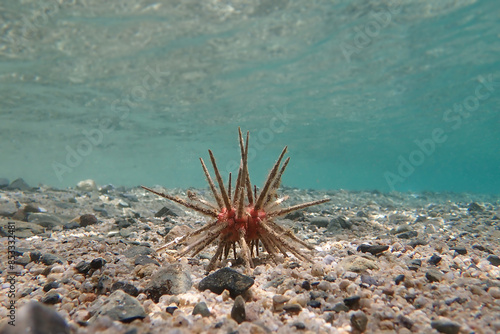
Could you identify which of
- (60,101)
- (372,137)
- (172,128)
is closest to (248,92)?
(172,128)

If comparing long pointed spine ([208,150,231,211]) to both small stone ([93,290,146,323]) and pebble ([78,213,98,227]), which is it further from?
pebble ([78,213,98,227])

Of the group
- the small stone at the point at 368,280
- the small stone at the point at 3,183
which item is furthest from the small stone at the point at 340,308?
the small stone at the point at 3,183

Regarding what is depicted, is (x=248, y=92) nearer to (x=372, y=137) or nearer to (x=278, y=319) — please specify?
(x=278, y=319)

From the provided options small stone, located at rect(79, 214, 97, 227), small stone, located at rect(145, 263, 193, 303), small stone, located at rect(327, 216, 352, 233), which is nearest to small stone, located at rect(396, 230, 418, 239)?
small stone, located at rect(327, 216, 352, 233)

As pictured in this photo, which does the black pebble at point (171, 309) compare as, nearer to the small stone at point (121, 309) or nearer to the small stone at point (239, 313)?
the small stone at point (121, 309)

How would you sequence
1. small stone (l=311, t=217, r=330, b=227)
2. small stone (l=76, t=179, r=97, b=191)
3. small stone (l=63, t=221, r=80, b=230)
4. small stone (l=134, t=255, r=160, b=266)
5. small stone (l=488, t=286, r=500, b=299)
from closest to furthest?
small stone (l=488, t=286, r=500, b=299)
small stone (l=134, t=255, r=160, b=266)
small stone (l=63, t=221, r=80, b=230)
small stone (l=311, t=217, r=330, b=227)
small stone (l=76, t=179, r=97, b=191)

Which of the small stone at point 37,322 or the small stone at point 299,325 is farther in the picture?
the small stone at point 299,325

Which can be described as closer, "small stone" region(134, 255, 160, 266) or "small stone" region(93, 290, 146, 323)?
"small stone" region(93, 290, 146, 323)

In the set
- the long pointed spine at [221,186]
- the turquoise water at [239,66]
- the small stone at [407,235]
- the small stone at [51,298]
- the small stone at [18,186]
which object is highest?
the turquoise water at [239,66]
